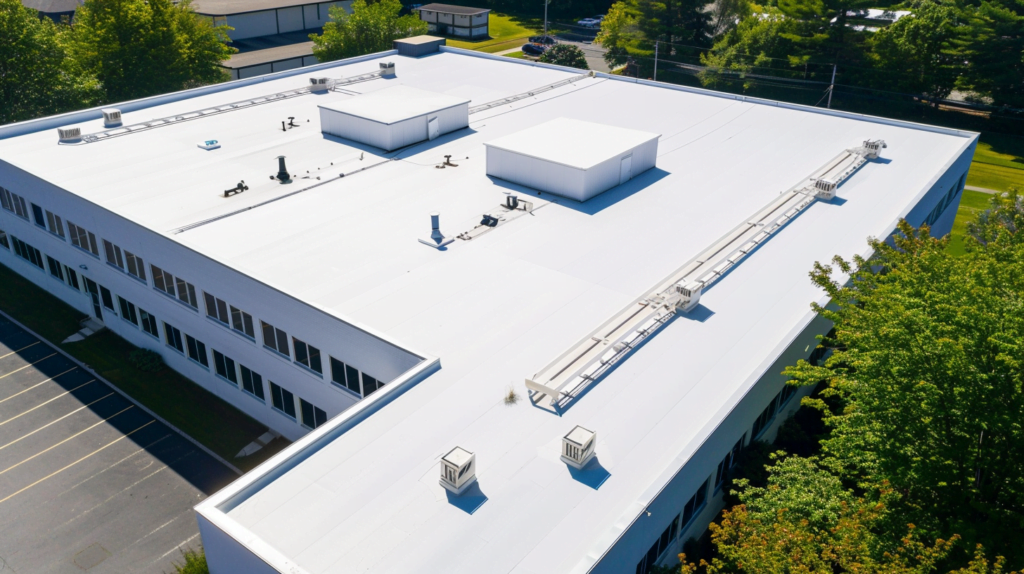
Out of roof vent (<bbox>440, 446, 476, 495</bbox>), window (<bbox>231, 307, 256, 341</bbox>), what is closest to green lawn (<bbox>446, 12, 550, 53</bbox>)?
window (<bbox>231, 307, 256, 341</bbox>)

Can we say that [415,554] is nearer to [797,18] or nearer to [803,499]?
[803,499]

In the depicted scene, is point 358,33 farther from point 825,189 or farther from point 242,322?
point 825,189

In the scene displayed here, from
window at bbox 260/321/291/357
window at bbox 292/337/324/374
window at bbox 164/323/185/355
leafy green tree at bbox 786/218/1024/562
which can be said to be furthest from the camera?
window at bbox 164/323/185/355

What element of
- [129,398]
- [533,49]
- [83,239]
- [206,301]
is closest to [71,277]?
[83,239]

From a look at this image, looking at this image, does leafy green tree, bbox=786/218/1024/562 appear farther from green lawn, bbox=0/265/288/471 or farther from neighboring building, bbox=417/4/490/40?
neighboring building, bbox=417/4/490/40

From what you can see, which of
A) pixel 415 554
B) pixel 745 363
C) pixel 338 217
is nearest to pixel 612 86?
pixel 338 217
